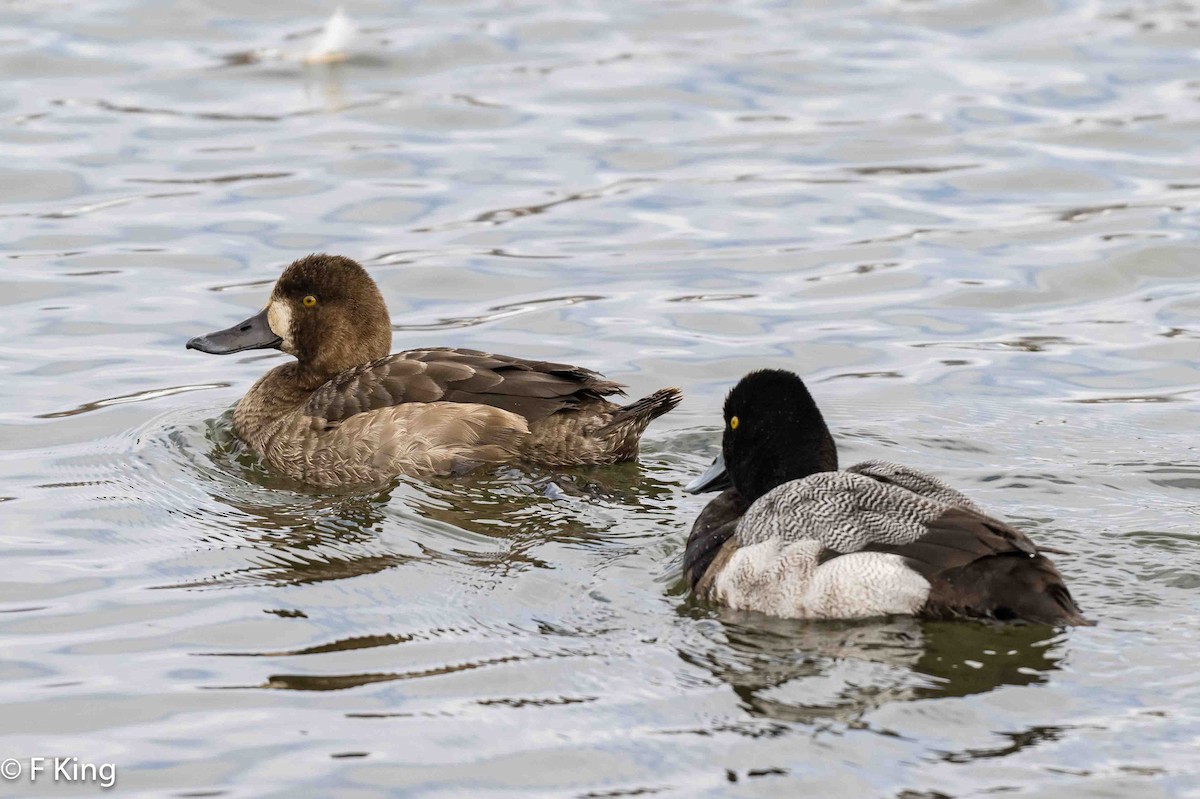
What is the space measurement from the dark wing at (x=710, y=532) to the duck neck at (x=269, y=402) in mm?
2555

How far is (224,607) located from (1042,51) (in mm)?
12029

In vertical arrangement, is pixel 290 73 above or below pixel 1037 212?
above

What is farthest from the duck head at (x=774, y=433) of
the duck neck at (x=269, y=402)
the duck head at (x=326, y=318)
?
the duck neck at (x=269, y=402)

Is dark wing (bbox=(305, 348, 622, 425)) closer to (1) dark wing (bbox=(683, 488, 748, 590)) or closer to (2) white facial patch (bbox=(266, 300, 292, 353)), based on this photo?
(2) white facial patch (bbox=(266, 300, 292, 353))

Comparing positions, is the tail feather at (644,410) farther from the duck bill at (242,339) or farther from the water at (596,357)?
the duck bill at (242,339)

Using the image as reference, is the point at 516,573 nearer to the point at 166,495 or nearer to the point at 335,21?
the point at 166,495

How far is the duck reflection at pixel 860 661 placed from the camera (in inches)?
220

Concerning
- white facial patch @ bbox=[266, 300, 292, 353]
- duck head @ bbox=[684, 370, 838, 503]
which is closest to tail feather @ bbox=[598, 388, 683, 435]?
duck head @ bbox=[684, 370, 838, 503]

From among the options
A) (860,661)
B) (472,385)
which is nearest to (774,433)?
(860,661)

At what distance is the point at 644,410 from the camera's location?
820 cm

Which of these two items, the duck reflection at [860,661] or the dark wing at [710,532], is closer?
the duck reflection at [860,661]

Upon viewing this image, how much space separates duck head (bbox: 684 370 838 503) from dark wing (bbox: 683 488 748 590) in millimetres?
90

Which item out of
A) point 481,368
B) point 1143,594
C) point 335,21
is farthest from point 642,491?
point 335,21

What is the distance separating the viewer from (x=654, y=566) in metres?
7.06
